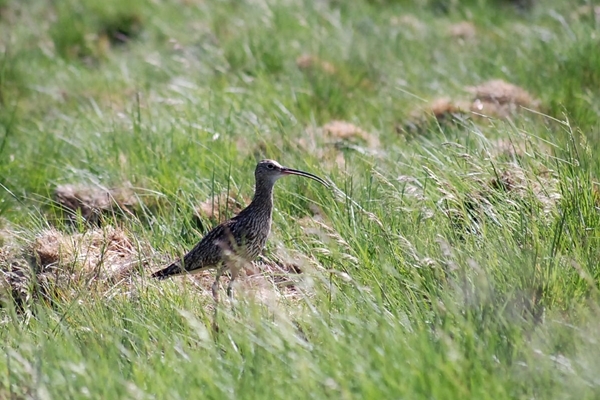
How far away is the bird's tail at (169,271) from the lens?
5043 millimetres

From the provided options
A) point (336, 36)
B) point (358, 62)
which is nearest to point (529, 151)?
point (358, 62)

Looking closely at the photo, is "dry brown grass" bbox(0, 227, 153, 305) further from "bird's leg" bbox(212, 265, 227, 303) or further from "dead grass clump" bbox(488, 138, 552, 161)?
"dead grass clump" bbox(488, 138, 552, 161)

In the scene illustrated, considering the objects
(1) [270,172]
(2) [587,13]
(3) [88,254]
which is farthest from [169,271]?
(2) [587,13]

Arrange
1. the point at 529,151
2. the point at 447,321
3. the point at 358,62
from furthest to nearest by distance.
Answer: the point at 358,62 → the point at 529,151 → the point at 447,321

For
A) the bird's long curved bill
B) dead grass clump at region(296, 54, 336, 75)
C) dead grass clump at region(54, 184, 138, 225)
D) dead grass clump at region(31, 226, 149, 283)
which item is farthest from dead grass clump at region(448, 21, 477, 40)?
dead grass clump at region(31, 226, 149, 283)

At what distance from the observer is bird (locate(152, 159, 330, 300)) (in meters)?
5.15

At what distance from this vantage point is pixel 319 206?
228 inches

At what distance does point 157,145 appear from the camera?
22.8 ft

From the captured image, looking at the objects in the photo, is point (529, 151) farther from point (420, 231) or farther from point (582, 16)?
point (582, 16)

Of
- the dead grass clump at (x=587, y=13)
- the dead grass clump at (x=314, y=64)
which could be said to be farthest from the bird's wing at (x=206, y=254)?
the dead grass clump at (x=587, y=13)

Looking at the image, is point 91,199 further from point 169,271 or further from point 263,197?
point 169,271

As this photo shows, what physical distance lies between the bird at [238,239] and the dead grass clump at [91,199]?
1.05 metres

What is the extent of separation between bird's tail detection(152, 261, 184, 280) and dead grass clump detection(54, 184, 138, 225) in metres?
1.23

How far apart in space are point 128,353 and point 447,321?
121cm
